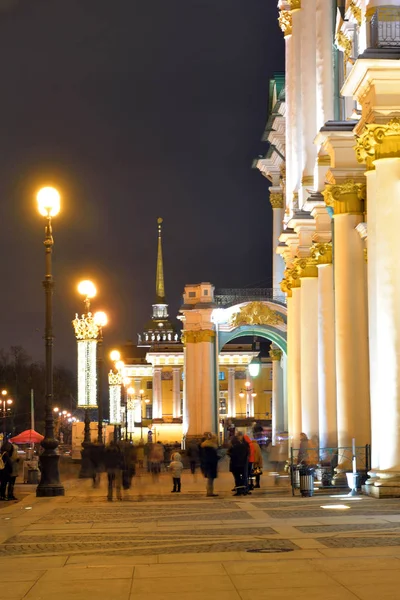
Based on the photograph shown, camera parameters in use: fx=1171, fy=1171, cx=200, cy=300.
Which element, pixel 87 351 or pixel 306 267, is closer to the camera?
pixel 87 351

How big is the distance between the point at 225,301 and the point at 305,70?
33.6 meters

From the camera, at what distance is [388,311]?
24938mm

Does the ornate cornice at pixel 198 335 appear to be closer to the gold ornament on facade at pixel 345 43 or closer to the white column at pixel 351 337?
the white column at pixel 351 337

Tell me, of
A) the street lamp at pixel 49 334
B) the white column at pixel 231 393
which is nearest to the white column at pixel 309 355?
the street lamp at pixel 49 334

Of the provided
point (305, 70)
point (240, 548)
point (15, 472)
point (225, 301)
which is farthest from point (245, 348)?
point (240, 548)

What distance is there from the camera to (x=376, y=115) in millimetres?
25375

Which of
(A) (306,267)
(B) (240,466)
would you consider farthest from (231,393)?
(B) (240,466)

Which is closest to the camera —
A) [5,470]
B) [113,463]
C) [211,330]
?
[113,463]

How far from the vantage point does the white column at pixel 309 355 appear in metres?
42.2

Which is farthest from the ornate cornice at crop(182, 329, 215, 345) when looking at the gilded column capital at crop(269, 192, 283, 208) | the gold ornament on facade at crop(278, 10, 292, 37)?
the gold ornament on facade at crop(278, 10, 292, 37)

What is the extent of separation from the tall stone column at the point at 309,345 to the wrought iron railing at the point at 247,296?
103 feet

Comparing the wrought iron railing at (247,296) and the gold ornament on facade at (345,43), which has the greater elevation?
the gold ornament on facade at (345,43)

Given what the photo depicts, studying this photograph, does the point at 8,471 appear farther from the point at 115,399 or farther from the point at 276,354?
the point at 276,354

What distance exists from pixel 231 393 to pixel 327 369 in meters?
121
